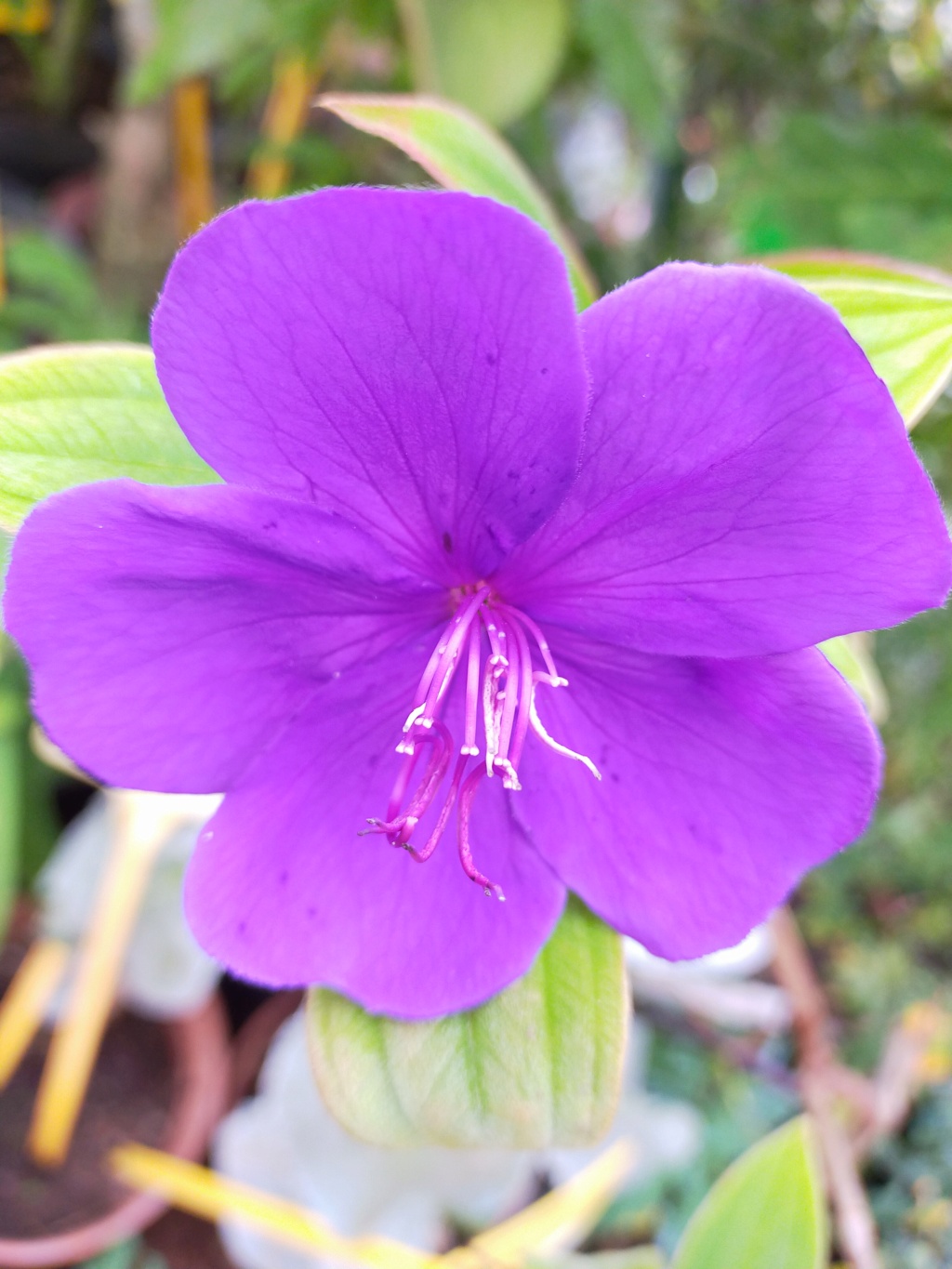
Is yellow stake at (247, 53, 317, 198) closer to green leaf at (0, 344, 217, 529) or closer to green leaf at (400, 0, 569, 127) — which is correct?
green leaf at (400, 0, 569, 127)

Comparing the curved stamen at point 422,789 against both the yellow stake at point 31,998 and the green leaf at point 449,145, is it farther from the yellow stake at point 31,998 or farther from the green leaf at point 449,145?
the yellow stake at point 31,998

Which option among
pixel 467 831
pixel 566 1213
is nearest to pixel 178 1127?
pixel 566 1213

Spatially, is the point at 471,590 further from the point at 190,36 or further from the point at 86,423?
the point at 190,36

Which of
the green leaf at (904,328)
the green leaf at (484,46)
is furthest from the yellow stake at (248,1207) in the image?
the green leaf at (484,46)

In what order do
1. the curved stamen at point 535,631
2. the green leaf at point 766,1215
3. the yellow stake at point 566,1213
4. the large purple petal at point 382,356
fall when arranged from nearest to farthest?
1. the large purple petal at point 382,356
2. the curved stamen at point 535,631
3. the green leaf at point 766,1215
4. the yellow stake at point 566,1213

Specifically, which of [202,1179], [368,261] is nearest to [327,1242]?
[202,1179]

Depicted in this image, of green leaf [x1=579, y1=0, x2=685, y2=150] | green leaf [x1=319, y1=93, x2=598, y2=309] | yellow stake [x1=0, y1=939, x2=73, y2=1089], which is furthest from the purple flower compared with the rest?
yellow stake [x1=0, y1=939, x2=73, y2=1089]

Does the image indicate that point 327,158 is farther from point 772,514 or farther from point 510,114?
point 772,514
